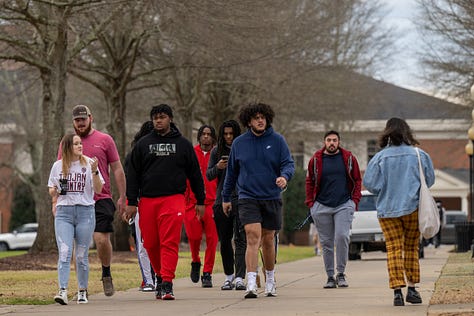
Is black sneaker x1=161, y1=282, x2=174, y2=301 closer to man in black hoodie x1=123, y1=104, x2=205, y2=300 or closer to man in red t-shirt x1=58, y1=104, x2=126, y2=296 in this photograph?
man in black hoodie x1=123, y1=104, x2=205, y2=300

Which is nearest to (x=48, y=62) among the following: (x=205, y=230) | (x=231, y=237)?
(x=205, y=230)

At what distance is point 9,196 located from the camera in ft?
229

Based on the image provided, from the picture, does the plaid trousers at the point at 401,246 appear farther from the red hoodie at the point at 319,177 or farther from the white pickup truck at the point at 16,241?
the white pickup truck at the point at 16,241

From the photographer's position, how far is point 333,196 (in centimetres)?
1510

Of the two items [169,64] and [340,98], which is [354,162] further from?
[340,98]

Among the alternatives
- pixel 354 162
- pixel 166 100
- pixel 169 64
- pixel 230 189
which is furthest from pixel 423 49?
pixel 230 189

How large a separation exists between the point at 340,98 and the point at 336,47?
2.55 m

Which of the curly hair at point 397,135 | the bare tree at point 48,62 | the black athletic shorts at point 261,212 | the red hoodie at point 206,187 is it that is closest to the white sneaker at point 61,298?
the black athletic shorts at point 261,212

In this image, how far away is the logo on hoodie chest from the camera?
1252cm

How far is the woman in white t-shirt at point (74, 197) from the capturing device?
12.3 metres

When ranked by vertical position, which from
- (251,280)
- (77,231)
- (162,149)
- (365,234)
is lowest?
(251,280)

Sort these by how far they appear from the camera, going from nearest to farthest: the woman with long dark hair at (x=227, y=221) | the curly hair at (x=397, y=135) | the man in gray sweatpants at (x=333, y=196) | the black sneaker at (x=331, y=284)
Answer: the curly hair at (x=397, y=135) < the woman with long dark hair at (x=227, y=221) < the black sneaker at (x=331, y=284) < the man in gray sweatpants at (x=333, y=196)

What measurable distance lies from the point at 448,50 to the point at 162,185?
26.5 m

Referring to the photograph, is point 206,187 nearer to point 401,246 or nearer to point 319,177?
point 319,177
